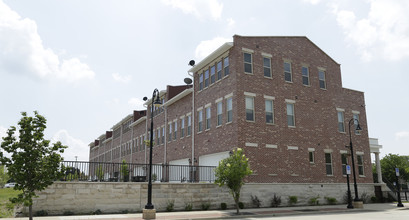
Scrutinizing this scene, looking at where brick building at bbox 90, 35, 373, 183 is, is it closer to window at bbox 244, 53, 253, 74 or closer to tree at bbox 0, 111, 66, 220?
window at bbox 244, 53, 253, 74

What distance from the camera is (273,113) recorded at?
25500 mm

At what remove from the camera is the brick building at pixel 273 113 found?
24281mm

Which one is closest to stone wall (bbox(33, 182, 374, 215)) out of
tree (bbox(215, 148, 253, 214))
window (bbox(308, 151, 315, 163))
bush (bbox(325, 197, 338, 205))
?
bush (bbox(325, 197, 338, 205))

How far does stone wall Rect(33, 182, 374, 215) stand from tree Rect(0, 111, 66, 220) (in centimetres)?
411

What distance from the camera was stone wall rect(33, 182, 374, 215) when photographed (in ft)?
59.1

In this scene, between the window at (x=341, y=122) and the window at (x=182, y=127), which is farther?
the window at (x=182, y=127)

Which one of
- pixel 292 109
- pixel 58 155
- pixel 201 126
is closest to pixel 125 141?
pixel 201 126

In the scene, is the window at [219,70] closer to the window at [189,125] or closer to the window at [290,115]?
the window at [189,125]

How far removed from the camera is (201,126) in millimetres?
28234

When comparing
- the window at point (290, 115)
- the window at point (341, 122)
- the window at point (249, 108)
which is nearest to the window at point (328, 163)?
the window at point (341, 122)

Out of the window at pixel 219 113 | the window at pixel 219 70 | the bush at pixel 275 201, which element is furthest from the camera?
the window at pixel 219 70

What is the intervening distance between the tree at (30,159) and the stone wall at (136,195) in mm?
4115

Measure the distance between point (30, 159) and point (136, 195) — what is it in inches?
296

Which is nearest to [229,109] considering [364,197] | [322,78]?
[322,78]
